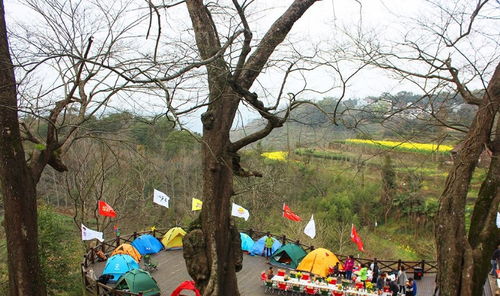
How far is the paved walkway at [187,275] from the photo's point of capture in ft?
42.4

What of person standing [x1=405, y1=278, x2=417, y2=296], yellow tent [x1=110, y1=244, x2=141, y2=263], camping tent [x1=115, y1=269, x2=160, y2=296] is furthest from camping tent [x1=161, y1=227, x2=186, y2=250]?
person standing [x1=405, y1=278, x2=417, y2=296]

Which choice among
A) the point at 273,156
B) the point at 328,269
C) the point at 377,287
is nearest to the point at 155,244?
the point at 328,269

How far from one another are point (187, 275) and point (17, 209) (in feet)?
29.9

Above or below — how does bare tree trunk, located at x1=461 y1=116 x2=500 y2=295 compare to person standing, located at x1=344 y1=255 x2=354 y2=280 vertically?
above

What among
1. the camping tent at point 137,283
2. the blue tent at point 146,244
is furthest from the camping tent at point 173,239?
the camping tent at point 137,283

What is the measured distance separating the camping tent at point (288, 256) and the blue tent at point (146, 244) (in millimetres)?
4696

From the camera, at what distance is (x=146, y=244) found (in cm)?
1581

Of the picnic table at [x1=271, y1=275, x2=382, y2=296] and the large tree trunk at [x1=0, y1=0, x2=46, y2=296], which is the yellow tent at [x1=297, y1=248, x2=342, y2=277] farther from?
the large tree trunk at [x1=0, y1=0, x2=46, y2=296]

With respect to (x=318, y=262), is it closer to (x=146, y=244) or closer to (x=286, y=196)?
(x=146, y=244)

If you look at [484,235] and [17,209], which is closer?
[484,235]

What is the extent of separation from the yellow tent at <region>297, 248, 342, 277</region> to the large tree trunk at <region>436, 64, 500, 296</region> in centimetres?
889

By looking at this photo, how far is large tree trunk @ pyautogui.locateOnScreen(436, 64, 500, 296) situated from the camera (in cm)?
483

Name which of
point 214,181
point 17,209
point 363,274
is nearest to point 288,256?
point 363,274

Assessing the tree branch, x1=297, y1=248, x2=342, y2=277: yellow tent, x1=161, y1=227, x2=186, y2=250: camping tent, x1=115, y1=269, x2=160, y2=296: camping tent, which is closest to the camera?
the tree branch
